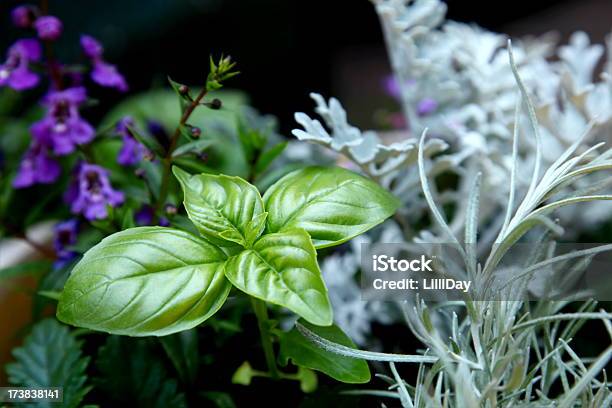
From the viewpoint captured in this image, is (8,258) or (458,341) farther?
(8,258)

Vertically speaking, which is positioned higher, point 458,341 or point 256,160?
point 256,160

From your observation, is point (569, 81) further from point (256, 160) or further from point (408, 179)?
point (256, 160)

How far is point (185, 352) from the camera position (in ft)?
1.65

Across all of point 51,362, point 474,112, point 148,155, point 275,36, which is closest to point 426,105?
point 474,112

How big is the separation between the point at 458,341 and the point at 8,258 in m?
0.48

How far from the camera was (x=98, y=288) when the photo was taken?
0.37 m

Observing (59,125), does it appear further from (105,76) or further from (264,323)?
(264,323)

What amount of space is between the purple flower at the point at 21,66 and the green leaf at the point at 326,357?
1.13 ft

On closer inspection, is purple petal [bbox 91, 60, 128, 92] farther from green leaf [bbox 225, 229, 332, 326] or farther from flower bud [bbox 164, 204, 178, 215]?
green leaf [bbox 225, 229, 332, 326]

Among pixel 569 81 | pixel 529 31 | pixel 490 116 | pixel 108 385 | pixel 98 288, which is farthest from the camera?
pixel 529 31

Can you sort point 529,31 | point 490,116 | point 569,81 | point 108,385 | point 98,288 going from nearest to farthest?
point 98,288, point 108,385, point 569,81, point 490,116, point 529,31

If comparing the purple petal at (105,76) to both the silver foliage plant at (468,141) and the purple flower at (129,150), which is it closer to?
the purple flower at (129,150)

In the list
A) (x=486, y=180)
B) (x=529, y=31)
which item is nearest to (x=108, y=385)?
(x=486, y=180)

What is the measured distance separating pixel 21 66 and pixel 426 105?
419 mm
